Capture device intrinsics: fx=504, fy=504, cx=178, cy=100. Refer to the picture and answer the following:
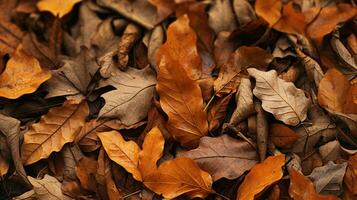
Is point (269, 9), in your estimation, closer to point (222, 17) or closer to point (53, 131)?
point (222, 17)

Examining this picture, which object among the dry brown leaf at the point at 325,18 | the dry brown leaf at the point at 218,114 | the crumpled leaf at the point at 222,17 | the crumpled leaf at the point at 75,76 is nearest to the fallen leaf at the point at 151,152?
the dry brown leaf at the point at 218,114

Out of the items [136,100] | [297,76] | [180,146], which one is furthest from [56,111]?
[297,76]

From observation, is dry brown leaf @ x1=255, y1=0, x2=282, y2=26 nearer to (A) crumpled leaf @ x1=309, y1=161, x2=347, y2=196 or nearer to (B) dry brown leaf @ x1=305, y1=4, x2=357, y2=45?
(B) dry brown leaf @ x1=305, y1=4, x2=357, y2=45

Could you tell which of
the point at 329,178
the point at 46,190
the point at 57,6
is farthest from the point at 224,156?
the point at 57,6

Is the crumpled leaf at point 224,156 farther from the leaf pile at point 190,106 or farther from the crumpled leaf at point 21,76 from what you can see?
the crumpled leaf at point 21,76

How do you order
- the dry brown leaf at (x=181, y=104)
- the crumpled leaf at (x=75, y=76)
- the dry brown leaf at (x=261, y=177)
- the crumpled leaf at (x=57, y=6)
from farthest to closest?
the crumpled leaf at (x=57, y=6) < the crumpled leaf at (x=75, y=76) < the dry brown leaf at (x=181, y=104) < the dry brown leaf at (x=261, y=177)

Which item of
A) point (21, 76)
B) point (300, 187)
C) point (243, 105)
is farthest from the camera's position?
point (21, 76)
